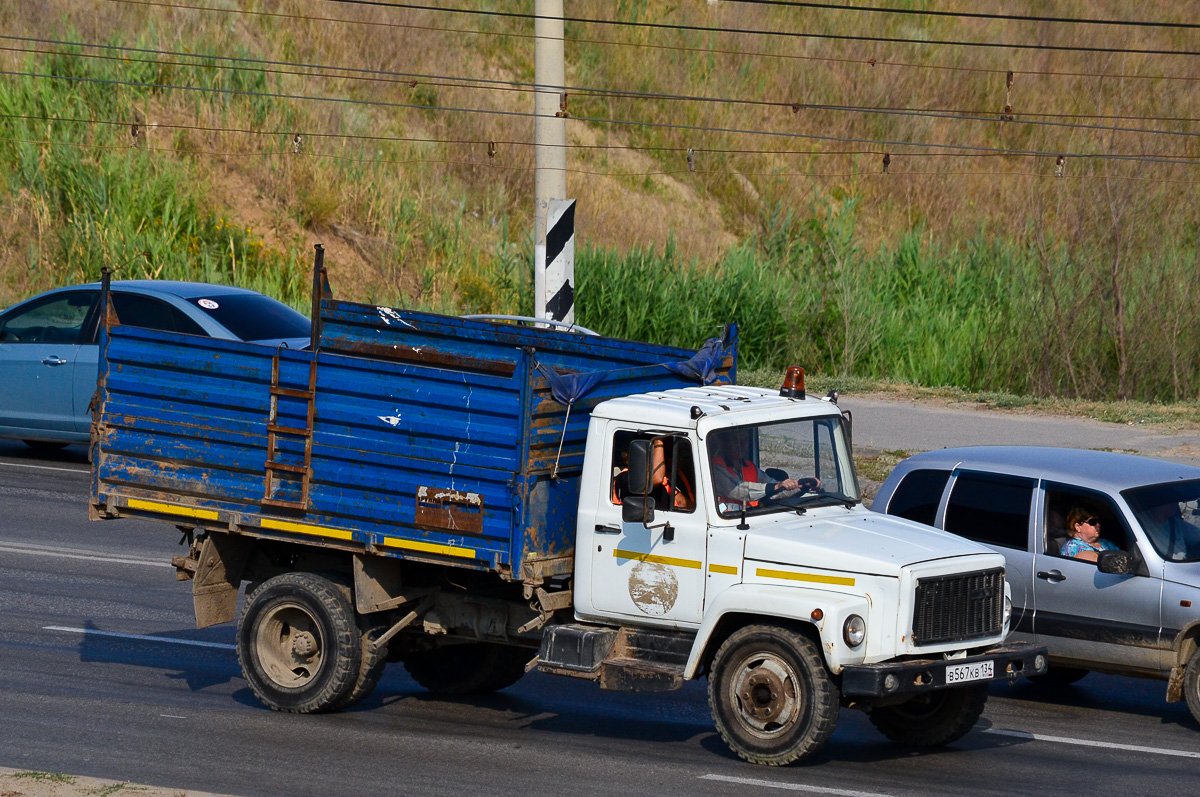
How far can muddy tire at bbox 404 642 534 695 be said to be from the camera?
370 inches

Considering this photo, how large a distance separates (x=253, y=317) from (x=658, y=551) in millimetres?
8629

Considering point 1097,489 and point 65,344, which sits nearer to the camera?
point 1097,489

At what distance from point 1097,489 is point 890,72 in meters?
32.8

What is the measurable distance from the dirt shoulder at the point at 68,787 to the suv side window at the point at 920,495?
16.1 ft

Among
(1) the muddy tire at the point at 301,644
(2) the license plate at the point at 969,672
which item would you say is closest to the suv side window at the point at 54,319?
(1) the muddy tire at the point at 301,644

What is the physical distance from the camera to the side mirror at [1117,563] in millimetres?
8523

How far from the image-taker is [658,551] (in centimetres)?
782

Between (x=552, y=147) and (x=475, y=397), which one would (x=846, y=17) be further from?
(x=475, y=397)

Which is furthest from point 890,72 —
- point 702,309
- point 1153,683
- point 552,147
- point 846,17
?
point 1153,683

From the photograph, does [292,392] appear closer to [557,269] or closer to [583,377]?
[583,377]

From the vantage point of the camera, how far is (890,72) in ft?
131

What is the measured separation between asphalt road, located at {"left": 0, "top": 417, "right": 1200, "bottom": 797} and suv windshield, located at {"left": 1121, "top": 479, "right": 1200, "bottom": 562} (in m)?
0.99

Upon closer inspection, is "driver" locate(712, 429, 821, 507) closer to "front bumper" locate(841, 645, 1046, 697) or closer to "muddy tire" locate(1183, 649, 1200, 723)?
"front bumper" locate(841, 645, 1046, 697)

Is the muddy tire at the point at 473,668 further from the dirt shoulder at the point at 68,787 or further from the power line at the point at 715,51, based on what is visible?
the power line at the point at 715,51
